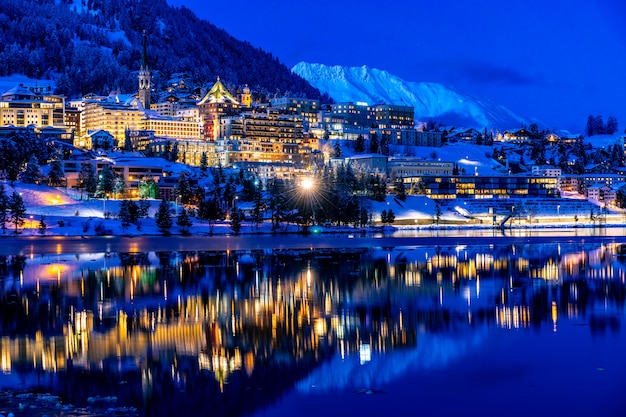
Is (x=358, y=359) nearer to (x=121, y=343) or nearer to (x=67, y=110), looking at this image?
Answer: (x=121, y=343)

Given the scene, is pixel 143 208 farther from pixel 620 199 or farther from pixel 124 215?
pixel 620 199

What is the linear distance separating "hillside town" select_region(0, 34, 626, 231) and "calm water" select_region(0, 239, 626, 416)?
61.5 m

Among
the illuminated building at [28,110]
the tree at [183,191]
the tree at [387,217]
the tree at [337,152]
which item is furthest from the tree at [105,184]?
the tree at [337,152]

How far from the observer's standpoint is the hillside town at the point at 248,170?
115 metres

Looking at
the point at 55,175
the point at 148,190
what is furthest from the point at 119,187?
the point at 55,175

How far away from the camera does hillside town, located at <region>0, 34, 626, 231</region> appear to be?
115 meters

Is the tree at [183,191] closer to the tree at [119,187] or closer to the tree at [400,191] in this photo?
the tree at [119,187]

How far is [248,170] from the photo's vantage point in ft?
497

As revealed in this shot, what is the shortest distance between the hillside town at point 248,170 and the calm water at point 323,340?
2420 inches

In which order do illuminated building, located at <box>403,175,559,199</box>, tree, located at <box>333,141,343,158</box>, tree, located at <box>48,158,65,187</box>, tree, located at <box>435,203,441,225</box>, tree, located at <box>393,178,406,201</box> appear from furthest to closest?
tree, located at <box>333,141,343,158</box> < illuminated building, located at <box>403,175,559,199</box> < tree, located at <box>393,178,406,201</box> < tree, located at <box>435,203,441,225</box> < tree, located at <box>48,158,65,187</box>

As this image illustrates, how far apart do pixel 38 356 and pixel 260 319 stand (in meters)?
8.21

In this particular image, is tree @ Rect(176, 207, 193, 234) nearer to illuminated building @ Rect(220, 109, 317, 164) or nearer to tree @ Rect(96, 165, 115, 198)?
tree @ Rect(96, 165, 115, 198)

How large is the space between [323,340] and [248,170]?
126514 mm

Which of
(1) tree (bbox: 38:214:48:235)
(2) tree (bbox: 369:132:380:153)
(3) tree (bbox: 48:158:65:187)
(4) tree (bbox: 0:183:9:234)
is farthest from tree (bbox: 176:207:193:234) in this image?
(2) tree (bbox: 369:132:380:153)
